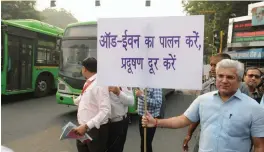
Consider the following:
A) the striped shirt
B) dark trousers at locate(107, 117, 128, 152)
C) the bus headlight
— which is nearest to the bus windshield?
the bus headlight

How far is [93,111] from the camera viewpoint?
331 centimetres

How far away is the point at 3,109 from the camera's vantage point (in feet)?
32.3

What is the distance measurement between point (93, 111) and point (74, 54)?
602 centimetres

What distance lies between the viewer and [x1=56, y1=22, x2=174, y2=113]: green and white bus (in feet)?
28.9

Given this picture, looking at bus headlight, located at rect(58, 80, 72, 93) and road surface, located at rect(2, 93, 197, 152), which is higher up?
bus headlight, located at rect(58, 80, 72, 93)

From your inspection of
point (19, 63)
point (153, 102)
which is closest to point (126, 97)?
point (153, 102)

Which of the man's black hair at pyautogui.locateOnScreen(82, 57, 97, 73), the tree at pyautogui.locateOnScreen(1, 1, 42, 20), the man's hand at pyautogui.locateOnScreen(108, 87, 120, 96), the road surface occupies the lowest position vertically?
the road surface

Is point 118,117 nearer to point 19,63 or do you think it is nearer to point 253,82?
point 253,82

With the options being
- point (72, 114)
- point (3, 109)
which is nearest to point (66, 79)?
point (72, 114)

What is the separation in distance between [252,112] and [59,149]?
4178mm

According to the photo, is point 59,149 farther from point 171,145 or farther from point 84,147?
point 84,147

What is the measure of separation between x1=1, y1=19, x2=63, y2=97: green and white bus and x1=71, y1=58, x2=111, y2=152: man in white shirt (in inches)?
324

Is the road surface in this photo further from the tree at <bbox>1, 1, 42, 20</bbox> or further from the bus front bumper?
the tree at <bbox>1, 1, 42, 20</bbox>

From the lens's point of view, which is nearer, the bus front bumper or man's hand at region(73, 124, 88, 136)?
man's hand at region(73, 124, 88, 136)
